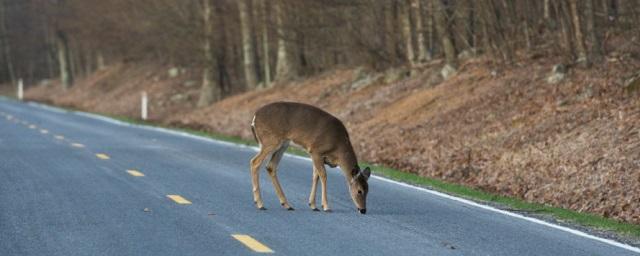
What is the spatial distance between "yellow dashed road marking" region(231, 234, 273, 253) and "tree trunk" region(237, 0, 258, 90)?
111 ft

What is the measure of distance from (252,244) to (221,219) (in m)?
1.95

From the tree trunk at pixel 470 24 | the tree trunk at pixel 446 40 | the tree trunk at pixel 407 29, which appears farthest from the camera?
the tree trunk at pixel 407 29

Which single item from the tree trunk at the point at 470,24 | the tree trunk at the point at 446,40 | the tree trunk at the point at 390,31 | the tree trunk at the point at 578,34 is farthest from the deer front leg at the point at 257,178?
the tree trunk at the point at 390,31

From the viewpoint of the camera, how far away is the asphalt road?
10.9 m

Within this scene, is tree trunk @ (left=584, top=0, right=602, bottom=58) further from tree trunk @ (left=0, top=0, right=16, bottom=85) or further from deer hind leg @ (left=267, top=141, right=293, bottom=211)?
tree trunk @ (left=0, top=0, right=16, bottom=85)

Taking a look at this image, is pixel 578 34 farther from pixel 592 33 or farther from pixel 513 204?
pixel 513 204

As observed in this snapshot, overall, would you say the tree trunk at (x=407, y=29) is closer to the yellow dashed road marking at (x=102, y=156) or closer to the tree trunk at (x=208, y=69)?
the yellow dashed road marking at (x=102, y=156)

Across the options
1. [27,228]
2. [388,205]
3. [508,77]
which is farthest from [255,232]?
[508,77]

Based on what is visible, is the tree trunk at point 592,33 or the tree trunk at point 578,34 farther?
the tree trunk at point 592,33

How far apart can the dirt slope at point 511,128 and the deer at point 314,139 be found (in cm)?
363

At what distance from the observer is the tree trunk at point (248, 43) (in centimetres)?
4469

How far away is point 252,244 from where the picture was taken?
35.6 feet

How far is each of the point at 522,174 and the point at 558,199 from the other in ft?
6.00

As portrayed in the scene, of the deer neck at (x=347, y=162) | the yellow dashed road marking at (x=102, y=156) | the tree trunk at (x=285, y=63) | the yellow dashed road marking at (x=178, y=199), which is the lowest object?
the yellow dashed road marking at (x=102, y=156)
